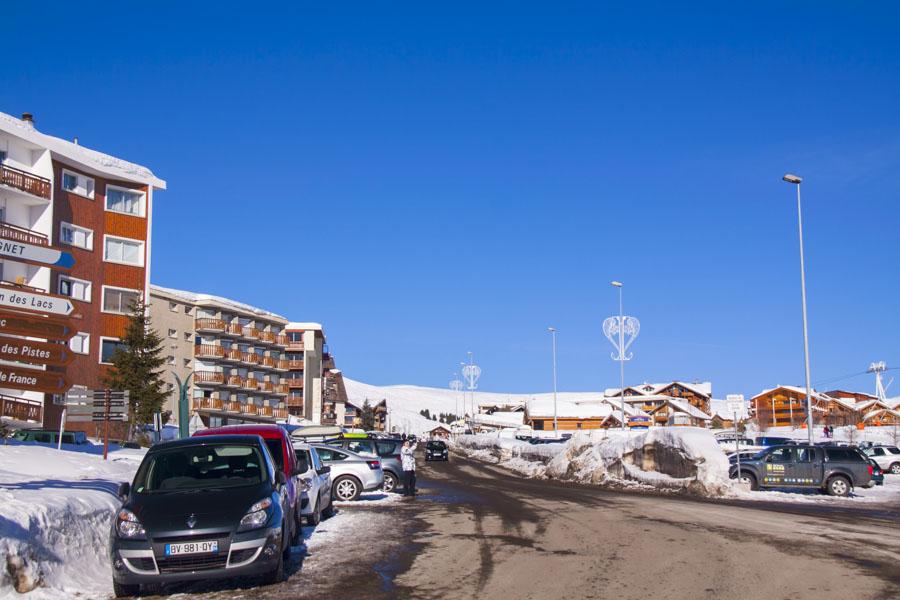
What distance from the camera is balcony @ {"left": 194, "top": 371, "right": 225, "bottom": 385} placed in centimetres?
7056

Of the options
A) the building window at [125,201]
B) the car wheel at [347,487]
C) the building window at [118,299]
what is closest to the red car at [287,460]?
the car wheel at [347,487]

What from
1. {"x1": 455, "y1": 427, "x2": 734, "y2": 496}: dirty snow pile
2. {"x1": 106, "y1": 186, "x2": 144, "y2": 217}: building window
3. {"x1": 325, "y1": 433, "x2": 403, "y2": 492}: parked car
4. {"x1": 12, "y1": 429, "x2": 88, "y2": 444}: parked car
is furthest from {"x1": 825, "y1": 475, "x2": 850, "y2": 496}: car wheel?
{"x1": 106, "y1": 186, "x2": 144, "y2": 217}: building window

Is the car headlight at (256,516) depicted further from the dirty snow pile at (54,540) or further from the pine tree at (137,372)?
the pine tree at (137,372)

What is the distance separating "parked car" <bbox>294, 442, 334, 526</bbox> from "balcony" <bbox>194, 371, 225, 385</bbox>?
177ft

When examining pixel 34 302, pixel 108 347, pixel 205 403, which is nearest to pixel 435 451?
pixel 205 403

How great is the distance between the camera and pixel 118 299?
48031 millimetres

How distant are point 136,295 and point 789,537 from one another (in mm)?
41461

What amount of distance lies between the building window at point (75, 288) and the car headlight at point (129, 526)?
37.6 m

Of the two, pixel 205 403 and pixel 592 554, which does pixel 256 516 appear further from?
pixel 205 403

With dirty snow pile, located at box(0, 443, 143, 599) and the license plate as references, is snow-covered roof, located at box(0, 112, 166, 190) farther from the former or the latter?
the license plate

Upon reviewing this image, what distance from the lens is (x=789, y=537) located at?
14.7 meters

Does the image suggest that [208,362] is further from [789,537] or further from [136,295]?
[789,537]

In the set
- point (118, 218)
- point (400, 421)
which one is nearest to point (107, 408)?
point (118, 218)

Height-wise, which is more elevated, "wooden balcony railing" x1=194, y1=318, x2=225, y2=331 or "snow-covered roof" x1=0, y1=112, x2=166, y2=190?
"snow-covered roof" x1=0, y1=112, x2=166, y2=190
